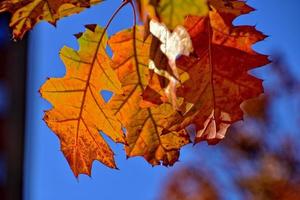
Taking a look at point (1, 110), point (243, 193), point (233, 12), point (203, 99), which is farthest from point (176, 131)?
point (1, 110)

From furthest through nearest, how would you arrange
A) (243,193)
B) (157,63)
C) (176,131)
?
(243,193)
(176,131)
(157,63)

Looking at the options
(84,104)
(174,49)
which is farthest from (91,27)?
(174,49)

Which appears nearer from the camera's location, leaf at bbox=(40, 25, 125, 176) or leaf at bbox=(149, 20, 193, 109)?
leaf at bbox=(149, 20, 193, 109)

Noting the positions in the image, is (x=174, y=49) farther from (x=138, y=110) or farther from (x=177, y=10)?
(x=138, y=110)

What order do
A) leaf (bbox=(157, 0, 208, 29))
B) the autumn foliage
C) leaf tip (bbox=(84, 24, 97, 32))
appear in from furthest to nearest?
leaf tip (bbox=(84, 24, 97, 32)) → the autumn foliage → leaf (bbox=(157, 0, 208, 29))

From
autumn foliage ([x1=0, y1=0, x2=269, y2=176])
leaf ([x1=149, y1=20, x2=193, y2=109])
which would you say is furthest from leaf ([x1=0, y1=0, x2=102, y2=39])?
leaf ([x1=149, y1=20, x2=193, y2=109])

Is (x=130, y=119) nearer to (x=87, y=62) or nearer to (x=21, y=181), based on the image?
(x=87, y=62)

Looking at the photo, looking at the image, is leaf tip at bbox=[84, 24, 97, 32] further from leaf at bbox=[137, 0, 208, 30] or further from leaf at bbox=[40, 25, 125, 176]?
leaf at bbox=[137, 0, 208, 30]

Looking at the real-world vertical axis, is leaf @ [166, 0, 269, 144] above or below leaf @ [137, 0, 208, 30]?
below
